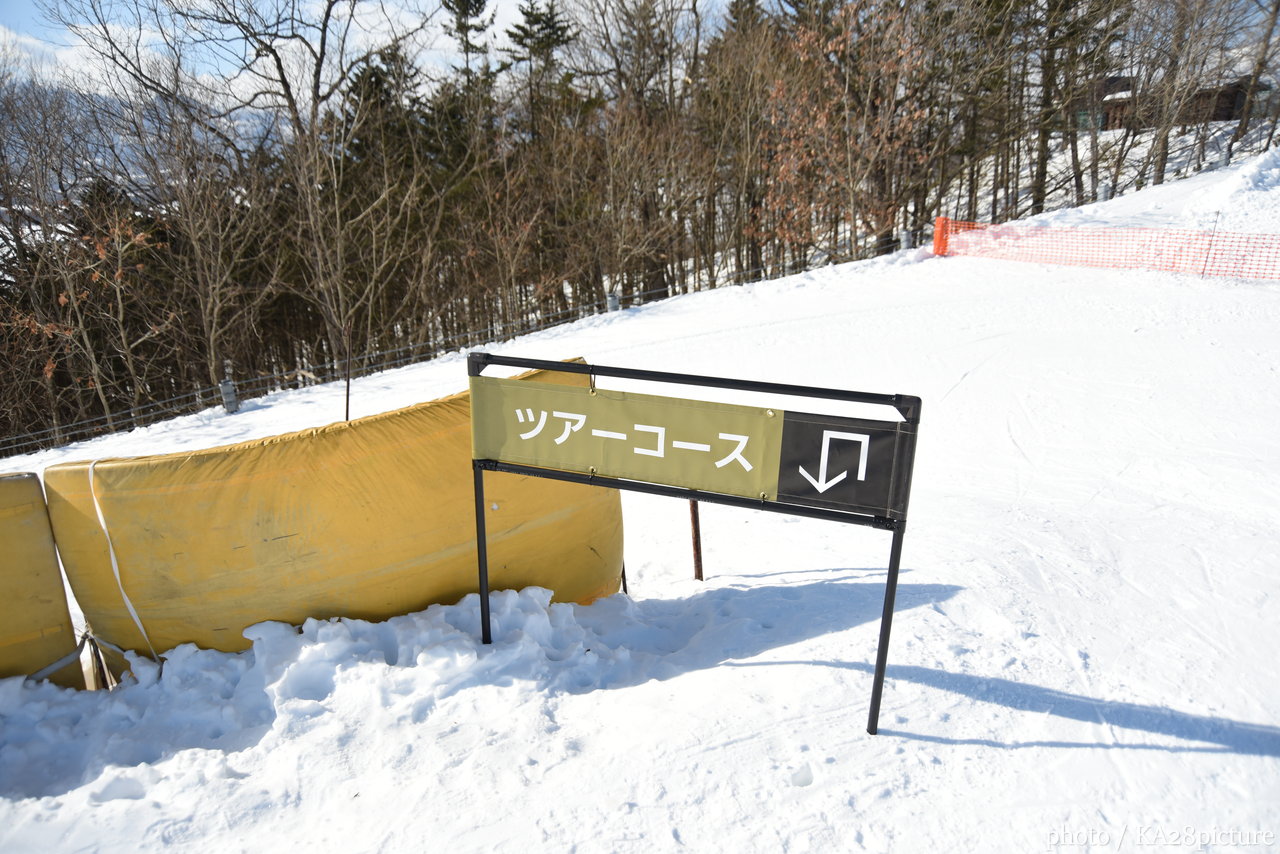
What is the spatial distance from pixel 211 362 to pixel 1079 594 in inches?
930

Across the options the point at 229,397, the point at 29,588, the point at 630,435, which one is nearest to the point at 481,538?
the point at 630,435

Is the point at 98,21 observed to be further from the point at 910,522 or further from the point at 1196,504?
the point at 1196,504

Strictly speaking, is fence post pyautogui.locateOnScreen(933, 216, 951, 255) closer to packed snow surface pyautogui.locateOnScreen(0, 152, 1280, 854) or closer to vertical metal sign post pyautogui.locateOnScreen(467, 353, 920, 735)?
packed snow surface pyautogui.locateOnScreen(0, 152, 1280, 854)

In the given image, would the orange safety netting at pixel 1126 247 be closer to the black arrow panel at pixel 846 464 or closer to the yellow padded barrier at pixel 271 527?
the black arrow panel at pixel 846 464

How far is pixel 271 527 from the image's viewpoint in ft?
12.9

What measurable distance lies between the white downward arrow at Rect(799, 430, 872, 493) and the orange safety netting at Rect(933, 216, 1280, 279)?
602 inches

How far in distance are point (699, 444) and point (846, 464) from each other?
2.19 ft

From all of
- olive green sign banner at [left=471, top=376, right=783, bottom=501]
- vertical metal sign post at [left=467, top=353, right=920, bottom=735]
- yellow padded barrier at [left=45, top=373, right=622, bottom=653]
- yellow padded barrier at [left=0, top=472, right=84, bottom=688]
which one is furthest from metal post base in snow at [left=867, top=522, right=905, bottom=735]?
yellow padded barrier at [left=0, top=472, right=84, bottom=688]

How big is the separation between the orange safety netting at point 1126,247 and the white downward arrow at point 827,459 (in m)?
15.3

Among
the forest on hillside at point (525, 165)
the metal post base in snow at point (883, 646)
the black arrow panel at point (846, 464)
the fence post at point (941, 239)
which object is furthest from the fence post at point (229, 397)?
the fence post at point (941, 239)

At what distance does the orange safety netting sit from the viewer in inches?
589

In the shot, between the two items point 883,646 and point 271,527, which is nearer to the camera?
point 883,646

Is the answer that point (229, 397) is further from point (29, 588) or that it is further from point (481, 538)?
point (481, 538)

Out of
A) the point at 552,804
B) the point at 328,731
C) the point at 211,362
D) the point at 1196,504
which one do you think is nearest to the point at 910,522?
the point at 1196,504
